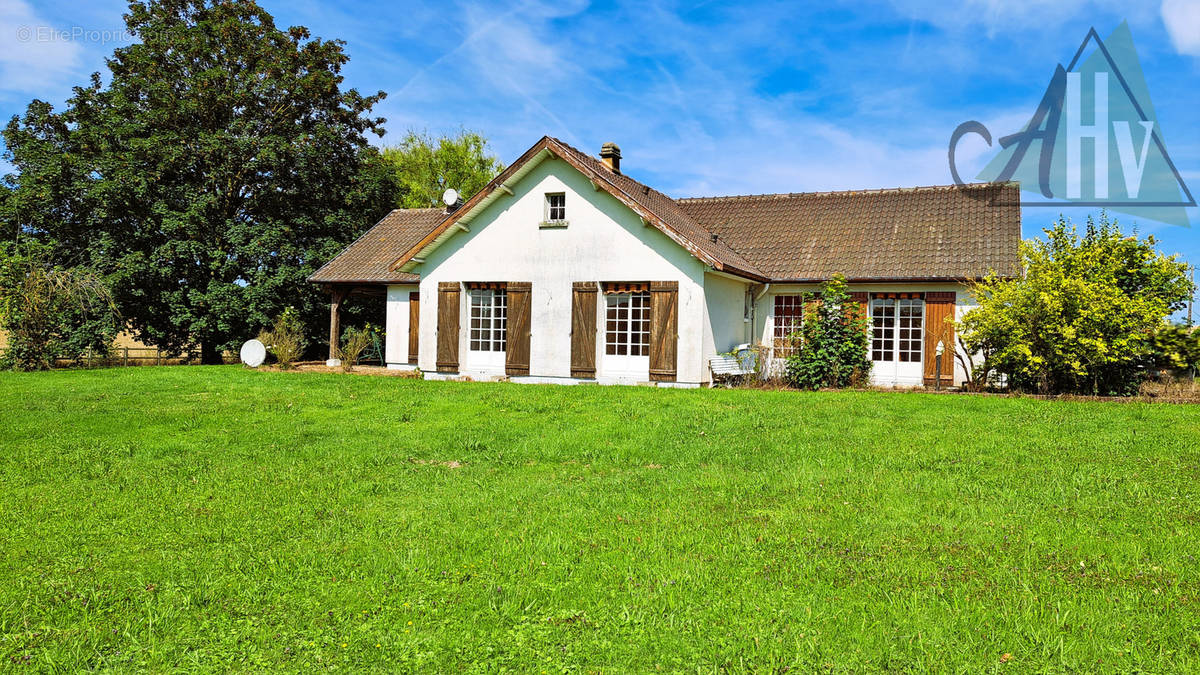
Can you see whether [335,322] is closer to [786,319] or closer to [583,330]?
[583,330]

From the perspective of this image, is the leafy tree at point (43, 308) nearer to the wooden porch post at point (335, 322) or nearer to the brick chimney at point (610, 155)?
the wooden porch post at point (335, 322)

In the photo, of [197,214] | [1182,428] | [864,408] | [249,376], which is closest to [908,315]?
[864,408]

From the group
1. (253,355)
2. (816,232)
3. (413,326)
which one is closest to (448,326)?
(413,326)

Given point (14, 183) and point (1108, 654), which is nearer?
point (1108, 654)

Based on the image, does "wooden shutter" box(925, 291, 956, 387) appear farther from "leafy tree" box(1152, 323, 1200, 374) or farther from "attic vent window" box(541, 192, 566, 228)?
"attic vent window" box(541, 192, 566, 228)

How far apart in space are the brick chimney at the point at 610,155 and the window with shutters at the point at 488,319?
500 cm

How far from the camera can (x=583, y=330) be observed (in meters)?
15.4

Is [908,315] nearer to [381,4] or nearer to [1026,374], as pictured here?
[1026,374]

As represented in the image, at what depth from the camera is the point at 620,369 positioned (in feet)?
50.4

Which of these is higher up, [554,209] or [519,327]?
[554,209]

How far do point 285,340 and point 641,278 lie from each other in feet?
35.2

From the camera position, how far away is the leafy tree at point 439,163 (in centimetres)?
4119

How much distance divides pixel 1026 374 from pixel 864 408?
4563mm

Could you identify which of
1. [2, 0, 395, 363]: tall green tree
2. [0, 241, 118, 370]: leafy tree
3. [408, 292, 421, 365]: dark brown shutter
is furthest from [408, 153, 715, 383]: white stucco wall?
[0, 241, 118, 370]: leafy tree
